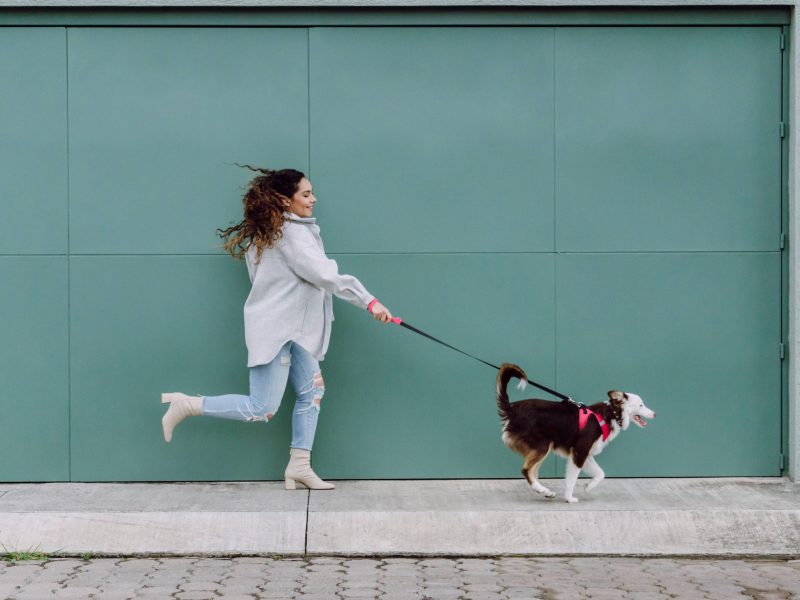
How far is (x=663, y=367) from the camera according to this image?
7457 millimetres

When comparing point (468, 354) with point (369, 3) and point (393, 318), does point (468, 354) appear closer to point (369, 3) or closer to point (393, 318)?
point (393, 318)

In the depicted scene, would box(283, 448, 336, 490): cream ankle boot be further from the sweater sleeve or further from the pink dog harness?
the pink dog harness

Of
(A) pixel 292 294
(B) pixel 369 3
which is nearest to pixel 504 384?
(A) pixel 292 294

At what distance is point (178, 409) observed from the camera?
6.93m

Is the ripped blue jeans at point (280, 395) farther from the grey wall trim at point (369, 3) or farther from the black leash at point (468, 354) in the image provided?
the grey wall trim at point (369, 3)

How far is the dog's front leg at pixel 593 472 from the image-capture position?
6.72m

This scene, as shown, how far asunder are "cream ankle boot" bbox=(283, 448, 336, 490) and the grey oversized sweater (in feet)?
2.13

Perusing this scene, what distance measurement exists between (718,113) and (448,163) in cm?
186

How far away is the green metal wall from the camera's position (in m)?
7.35

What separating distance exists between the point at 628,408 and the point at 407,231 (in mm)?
1875

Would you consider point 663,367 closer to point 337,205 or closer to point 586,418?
point 586,418

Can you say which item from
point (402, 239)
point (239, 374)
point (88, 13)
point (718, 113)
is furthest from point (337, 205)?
point (718, 113)

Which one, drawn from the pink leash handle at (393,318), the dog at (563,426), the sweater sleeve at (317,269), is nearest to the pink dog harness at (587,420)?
the dog at (563,426)

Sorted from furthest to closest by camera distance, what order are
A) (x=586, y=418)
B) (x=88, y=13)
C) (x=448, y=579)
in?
(x=88, y=13)
(x=586, y=418)
(x=448, y=579)
